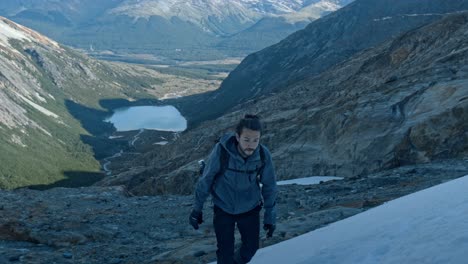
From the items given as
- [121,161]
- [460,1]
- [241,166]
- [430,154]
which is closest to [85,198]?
[430,154]

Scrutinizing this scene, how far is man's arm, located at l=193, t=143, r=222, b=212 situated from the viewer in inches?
352

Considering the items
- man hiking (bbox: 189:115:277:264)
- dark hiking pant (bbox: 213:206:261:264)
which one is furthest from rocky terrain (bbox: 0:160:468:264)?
man hiking (bbox: 189:115:277:264)

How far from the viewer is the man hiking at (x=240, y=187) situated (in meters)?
8.72

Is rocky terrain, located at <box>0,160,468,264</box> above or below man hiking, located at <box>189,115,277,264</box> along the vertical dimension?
below

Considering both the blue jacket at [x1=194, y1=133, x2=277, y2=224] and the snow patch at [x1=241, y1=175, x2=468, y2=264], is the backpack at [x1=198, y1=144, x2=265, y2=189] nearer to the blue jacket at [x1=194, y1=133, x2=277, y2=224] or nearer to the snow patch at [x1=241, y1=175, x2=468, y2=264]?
the blue jacket at [x1=194, y1=133, x2=277, y2=224]

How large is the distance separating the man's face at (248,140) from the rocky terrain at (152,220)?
4428mm

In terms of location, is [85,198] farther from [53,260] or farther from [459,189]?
[459,189]

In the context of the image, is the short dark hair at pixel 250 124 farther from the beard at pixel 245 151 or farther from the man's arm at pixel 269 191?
the man's arm at pixel 269 191

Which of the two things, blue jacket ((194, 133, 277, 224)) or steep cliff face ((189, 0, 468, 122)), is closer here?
blue jacket ((194, 133, 277, 224))

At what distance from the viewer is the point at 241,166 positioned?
8.87 m

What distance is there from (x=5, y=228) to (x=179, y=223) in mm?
5852

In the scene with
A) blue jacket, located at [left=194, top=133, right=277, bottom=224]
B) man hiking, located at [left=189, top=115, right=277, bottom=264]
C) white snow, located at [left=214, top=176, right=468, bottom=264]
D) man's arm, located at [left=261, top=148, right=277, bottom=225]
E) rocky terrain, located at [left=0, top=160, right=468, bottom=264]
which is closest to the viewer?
white snow, located at [left=214, top=176, right=468, bottom=264]

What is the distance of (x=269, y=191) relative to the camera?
940cm

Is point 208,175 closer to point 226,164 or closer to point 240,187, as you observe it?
point 226,164
